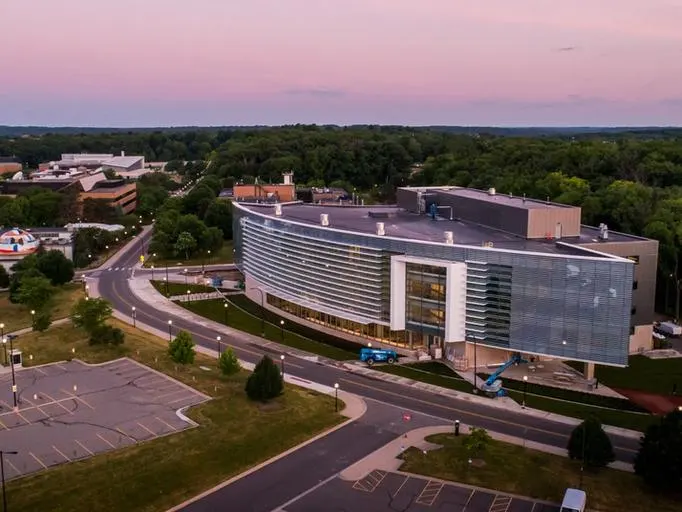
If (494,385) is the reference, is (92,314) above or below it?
above

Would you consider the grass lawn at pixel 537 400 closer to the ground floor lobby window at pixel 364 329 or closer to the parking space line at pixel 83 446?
the ground floor lobby window at pixel 364 329

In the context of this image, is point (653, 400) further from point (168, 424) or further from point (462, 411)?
point (168, 424)

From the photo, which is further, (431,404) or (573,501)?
(431,404)

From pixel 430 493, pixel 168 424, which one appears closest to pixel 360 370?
pixel 168 424

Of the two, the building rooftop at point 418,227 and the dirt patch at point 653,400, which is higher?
the building rooftop at point 418,227

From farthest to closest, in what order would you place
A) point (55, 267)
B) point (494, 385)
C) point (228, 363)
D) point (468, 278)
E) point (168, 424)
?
point (55, 267) < point (468, 278) < point (228, 363) < point (494, 385) < point (168, 424)

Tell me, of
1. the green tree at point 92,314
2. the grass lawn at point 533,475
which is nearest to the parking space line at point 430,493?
the grass lawn at point 533,475

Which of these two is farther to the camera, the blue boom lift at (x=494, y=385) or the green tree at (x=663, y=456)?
the blue boom lift at (x=494, y=385)
